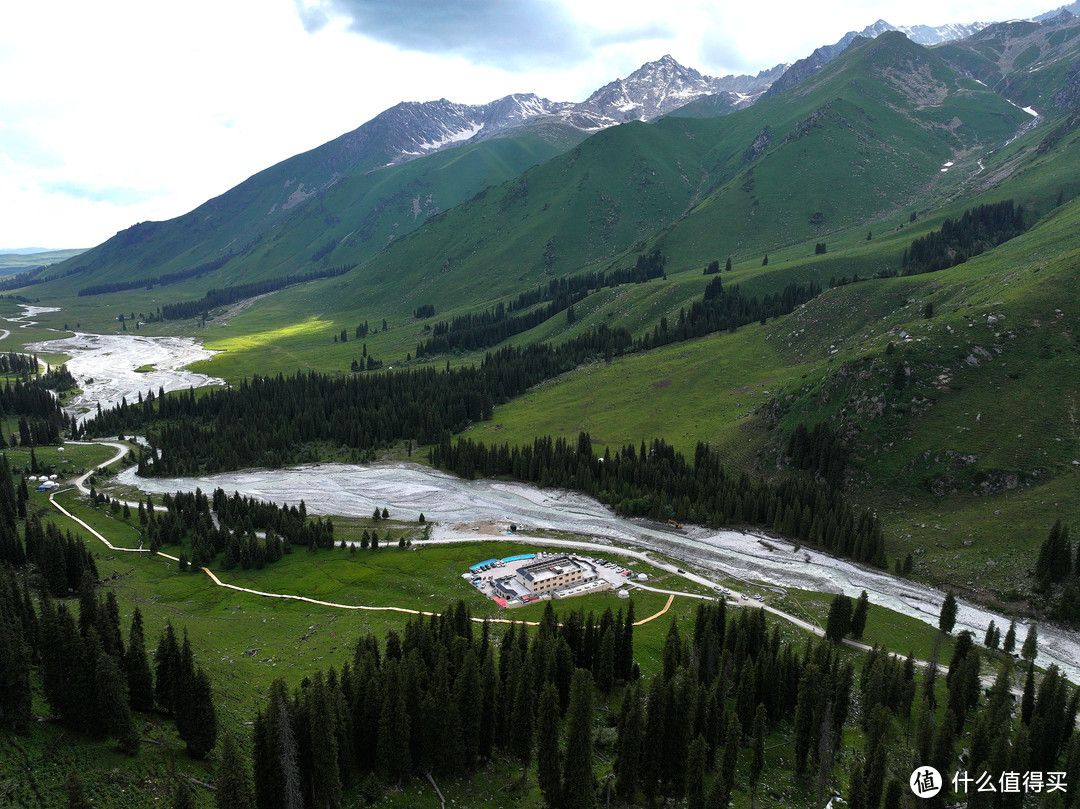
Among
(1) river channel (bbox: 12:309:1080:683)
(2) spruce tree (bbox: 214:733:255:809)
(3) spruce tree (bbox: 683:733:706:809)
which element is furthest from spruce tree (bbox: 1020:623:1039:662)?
(2) spruce tree (bbox: 214:733:255:809)

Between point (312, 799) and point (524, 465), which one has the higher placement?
point (524, 465)

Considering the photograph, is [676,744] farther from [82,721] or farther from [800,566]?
[800,566]

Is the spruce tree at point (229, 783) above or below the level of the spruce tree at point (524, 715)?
above

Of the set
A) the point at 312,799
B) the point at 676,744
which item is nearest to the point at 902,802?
the point at 676,744

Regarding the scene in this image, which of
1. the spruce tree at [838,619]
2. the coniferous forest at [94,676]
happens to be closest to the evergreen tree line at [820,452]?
the spruce tree at [838,619]

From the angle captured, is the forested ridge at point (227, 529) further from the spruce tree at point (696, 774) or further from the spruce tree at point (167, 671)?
the spruce tree at point (696, 774)

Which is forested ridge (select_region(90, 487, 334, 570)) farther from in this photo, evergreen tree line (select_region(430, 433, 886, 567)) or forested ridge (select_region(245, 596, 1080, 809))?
forested ridge (select_region(245, 596, 1080, 809))

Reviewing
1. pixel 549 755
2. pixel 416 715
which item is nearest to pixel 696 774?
pixel 549 755
